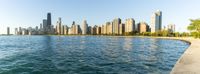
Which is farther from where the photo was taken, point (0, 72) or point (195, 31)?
point (195, 31)

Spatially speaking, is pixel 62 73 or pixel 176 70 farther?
pixel 62 73

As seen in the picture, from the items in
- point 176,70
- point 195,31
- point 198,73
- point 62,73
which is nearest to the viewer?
point 198,73

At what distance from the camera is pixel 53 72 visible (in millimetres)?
21844

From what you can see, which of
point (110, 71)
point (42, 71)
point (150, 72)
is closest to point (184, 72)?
point (150, 72)

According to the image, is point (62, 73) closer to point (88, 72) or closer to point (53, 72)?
point (53, 72)

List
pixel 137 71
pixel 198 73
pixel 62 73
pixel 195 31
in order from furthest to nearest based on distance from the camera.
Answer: pixel 195 31
pixel 137 71
pixel 62 73
pixel 198 73

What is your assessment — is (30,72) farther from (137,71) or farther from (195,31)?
(195,31)

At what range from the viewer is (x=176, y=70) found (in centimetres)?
1670

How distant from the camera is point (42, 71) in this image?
22516mm

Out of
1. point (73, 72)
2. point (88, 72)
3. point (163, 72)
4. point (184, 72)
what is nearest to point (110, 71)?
point (88, 72)

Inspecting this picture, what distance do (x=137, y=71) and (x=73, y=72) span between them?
655cm

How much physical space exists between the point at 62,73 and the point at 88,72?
A: 256 cm

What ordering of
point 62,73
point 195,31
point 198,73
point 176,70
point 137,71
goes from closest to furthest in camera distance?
point 198,73 → point 176,70 → point 62,73 → point 137,71 → point 195,31

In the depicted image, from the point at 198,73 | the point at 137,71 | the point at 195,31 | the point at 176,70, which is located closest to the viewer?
the point at 198,73
